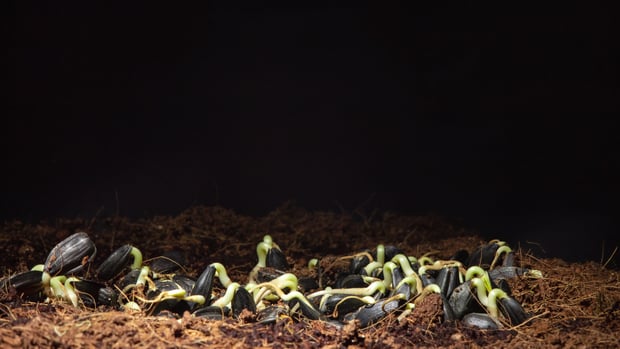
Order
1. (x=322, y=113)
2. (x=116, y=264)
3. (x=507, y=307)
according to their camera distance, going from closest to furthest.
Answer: (x=507, y=307) < (x=116, y=264) < (x=322, y=113)

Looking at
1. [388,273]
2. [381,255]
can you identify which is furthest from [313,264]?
[388,273]

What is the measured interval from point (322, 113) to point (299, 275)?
51.0 inches

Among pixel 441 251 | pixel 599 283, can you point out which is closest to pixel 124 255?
pixel 441 251

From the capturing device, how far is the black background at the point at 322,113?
3104 millimetres

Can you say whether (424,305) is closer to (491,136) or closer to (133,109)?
(491,136)

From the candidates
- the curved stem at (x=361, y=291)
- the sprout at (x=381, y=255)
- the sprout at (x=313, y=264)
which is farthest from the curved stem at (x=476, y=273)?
the sprout at (x=313, y=264)

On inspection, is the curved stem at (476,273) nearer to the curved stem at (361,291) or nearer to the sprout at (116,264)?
the curved stem at (361,291)

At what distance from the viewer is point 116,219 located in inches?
137

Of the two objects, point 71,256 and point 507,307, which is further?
point 71,256

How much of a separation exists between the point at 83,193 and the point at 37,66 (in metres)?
0.79

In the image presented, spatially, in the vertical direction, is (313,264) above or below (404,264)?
below

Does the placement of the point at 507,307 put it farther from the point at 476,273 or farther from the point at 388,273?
the point at 388,273

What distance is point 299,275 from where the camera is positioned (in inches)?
109

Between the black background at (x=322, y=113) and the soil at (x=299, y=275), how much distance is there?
18cm
